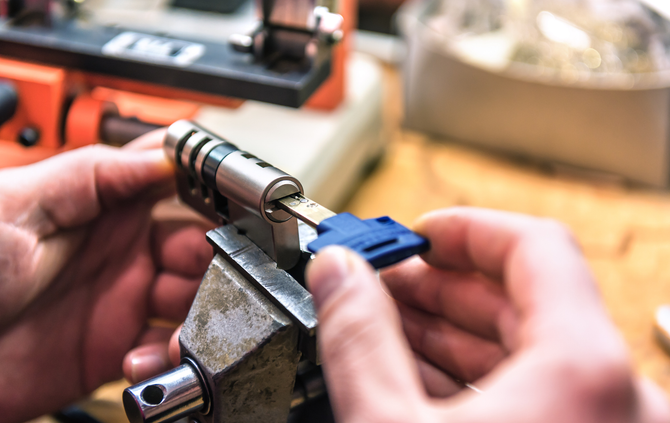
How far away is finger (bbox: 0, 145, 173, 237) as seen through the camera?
0.54 metres

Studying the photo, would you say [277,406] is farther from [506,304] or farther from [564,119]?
[564,119]

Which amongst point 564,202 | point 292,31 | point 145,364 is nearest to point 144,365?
point 145,364

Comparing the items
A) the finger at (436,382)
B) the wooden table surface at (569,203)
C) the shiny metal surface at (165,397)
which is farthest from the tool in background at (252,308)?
the wooden table surface at (569,203)

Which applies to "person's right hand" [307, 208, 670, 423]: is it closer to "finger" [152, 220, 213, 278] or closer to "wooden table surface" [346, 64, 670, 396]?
"finger" [152, 220, 213, 278]

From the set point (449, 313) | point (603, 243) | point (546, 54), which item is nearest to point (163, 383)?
point (449, 313)

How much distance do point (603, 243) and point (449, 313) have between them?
71 centimetres

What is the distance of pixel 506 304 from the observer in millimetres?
408

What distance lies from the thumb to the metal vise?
59 millimetres

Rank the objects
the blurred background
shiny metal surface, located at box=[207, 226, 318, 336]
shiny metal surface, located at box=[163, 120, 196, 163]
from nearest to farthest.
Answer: shiny metal surface, located at box=[207, 226, 318, 336] < shiny metal surface, located at box=[163, 120, 196, 163] < the blurred background

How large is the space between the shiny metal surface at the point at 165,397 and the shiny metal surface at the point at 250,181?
0.14 m

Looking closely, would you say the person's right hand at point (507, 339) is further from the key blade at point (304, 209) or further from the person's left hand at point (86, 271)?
the person's left hand at point (86, 271)

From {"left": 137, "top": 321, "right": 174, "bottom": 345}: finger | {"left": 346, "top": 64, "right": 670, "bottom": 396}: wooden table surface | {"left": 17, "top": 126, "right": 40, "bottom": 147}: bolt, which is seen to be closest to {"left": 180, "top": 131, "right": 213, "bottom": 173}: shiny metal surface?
{"left": 137, "top": 321, "right": 174, "bottom": 345}: finger

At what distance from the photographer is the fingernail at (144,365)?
20.6 inches

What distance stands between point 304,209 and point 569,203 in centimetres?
93
